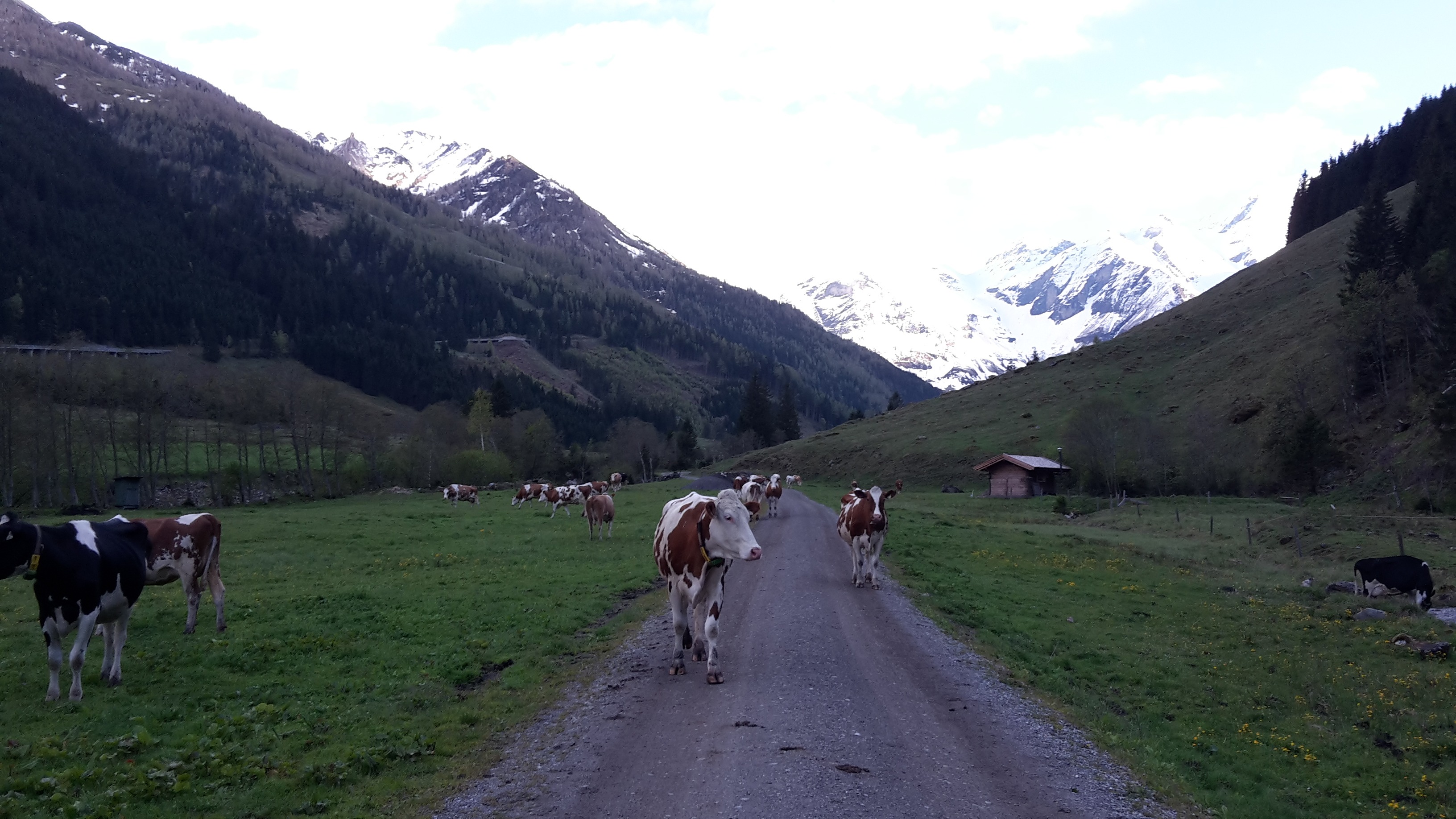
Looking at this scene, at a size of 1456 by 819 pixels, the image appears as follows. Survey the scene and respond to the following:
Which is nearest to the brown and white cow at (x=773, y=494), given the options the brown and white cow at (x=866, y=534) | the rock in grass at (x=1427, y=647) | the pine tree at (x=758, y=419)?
the brown and white cow at (x=866, y=534)

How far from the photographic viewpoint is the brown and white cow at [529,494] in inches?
2527

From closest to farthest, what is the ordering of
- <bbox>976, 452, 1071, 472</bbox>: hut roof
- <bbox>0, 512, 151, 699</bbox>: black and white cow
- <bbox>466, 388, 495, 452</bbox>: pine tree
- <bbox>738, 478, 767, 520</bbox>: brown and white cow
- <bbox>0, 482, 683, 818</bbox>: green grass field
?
1. <bbox>0, 482, 683, 818</bbox>: green grass field
2. <bbox>0, 512, 151, 699</bbox>: black and white cow
3. <bbox>738, 478, 767, 520</bbox>: brown and white cow
4. <bbox>976, 452, 1071, 472</bbox>: hut roof
5. <bbox>466, 388, 495, 452</bbox>: pine tree

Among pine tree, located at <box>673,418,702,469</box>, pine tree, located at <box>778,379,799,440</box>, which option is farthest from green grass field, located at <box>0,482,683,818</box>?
pine tree, located at <box>778,379,799,440</box>

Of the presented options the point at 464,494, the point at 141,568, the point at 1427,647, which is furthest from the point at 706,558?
the point at 464,494

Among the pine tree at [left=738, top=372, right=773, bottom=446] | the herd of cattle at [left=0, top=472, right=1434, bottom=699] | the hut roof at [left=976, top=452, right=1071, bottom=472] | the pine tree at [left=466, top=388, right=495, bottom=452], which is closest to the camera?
the herd of cattle at [left=0, top=472, right=1434, bottom=699]

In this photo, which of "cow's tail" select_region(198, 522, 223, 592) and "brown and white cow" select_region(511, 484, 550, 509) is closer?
"cow's tail" select_region(198, 522, 223, 592)

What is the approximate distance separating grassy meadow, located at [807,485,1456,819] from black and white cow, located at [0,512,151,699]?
15.2 metres

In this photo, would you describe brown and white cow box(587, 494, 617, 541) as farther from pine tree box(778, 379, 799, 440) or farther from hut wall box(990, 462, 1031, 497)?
pine tree box(778, 379, 799, 440)

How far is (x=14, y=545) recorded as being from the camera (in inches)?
465

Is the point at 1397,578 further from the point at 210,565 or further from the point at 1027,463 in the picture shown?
the point at 1027,463

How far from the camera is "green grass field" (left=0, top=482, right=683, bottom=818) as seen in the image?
921 centimetres

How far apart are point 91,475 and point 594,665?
78179 mm

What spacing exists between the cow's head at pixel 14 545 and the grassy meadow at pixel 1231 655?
15566 millimetres

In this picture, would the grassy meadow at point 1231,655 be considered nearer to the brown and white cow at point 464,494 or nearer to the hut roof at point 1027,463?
the brown and white cow at point 464,494
